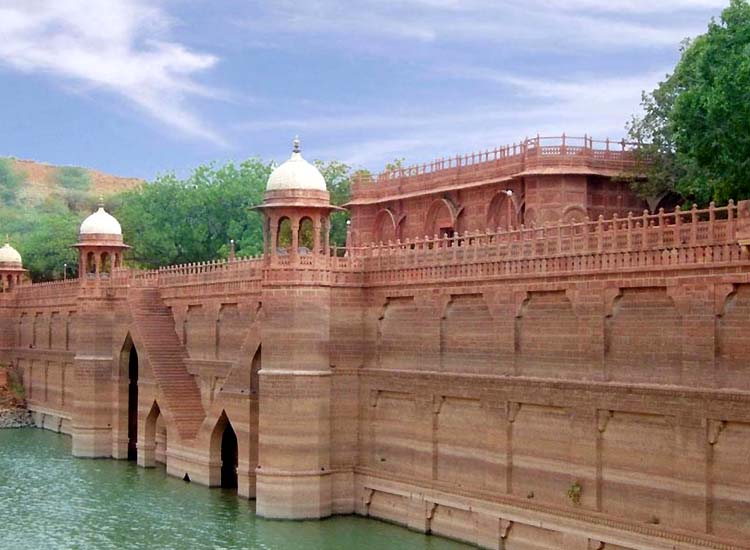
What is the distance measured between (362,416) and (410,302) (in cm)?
327

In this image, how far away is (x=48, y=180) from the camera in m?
154

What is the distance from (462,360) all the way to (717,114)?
27.9 feet

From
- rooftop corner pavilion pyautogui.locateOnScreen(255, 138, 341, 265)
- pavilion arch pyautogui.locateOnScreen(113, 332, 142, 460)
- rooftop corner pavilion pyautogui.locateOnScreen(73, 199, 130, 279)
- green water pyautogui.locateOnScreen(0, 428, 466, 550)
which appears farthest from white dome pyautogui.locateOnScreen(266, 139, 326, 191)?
rooftop corner pavilion pyautogui.locateOnScreen(73, 199, 130, 279)

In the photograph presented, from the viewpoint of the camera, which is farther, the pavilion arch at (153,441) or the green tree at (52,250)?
the green tree at (52,250)

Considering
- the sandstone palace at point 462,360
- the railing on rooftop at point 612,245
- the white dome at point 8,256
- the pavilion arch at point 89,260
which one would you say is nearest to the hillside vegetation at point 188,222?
the white dome at point 8,256

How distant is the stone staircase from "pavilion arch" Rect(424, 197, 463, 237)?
9105 mm

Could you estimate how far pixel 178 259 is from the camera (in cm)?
6875

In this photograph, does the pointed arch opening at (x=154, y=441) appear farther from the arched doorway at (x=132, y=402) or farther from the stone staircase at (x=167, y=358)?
the arched doorway at (x=132, y=402)

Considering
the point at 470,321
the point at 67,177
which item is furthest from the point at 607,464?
the point at 67,177

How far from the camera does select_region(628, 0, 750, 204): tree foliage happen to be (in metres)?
28.6

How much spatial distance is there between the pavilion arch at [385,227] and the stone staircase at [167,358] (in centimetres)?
792

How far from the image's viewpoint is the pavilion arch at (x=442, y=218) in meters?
39.2

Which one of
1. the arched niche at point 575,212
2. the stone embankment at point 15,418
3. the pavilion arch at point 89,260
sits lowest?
the stone embankment at point 15,418

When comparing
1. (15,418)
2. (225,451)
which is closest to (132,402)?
(225,451)
